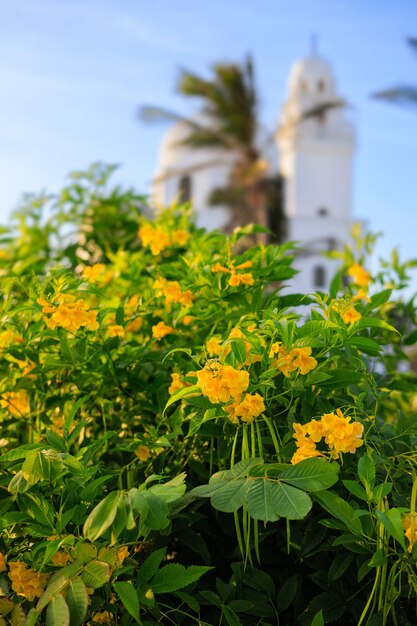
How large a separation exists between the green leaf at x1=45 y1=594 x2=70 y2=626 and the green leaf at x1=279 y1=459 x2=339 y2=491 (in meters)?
0.23

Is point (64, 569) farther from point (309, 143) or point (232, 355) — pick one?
point (309, 143)

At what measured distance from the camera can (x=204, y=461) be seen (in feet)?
3.45

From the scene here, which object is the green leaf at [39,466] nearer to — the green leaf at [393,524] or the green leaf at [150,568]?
the green leaf at [150,568]

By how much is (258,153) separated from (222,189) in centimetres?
130

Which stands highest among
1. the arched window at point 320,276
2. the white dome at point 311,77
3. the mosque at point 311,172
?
the white dome at point 311,77

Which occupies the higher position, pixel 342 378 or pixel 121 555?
pixel 342 378

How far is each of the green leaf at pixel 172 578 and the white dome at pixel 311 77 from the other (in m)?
24.7

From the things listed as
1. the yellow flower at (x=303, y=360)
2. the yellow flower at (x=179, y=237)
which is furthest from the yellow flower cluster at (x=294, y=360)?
the yellow flower at (x=179, y=237)

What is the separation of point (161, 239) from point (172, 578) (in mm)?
720

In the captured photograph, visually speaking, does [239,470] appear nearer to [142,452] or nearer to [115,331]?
[142,452]

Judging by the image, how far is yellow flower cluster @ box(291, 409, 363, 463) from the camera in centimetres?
84

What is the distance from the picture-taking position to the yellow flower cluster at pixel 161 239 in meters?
1.42

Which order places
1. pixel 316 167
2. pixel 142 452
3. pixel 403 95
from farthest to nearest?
→ pixel 316 167, pixel 403 95, pixel 142 452

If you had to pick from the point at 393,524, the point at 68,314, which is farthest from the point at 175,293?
the point at 393,524
